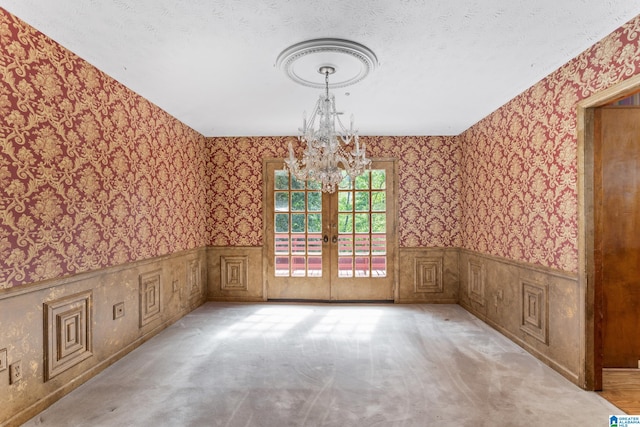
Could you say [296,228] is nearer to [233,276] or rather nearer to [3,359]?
[233,276]

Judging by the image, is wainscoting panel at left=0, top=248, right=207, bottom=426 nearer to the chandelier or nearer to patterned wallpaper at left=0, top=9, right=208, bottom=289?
patterned wallpaper at left=0, top=9, right=208, bottom=289

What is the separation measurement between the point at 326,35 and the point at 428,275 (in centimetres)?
398

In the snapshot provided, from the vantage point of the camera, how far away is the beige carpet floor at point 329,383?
7.30ft

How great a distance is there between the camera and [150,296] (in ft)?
12.1

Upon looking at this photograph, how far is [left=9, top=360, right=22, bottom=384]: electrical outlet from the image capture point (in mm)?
2119

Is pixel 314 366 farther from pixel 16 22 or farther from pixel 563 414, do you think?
pixel 16 22

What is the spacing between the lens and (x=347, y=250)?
5.30 metres

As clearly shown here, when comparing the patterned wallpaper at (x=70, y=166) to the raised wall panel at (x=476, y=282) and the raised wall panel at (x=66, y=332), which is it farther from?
the raised wall panel at (x=476, y=282)

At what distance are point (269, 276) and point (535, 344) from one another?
3596 mm

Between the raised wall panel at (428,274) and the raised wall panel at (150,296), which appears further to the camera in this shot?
the raised wall panel at (428,274)

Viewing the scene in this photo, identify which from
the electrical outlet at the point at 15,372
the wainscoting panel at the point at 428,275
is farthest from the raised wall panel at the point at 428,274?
the electrical outlet at the point at 15,372

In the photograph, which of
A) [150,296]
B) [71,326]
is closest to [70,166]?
[71,326]

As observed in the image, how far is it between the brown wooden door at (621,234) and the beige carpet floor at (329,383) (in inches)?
27.8

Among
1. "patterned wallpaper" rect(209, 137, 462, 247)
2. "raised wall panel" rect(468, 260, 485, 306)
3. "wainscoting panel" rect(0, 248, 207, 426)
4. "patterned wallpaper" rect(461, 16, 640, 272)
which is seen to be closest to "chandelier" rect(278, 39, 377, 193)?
"patterned wallpaper" rect(461, 16, 640, 272)
